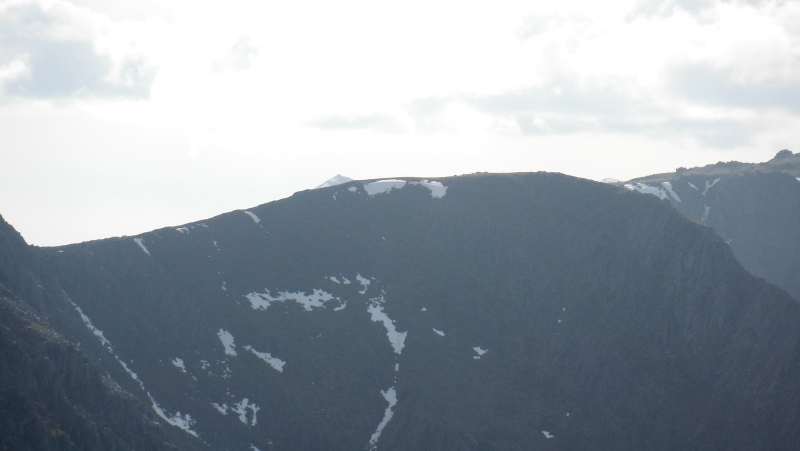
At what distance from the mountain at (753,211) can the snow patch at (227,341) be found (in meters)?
105

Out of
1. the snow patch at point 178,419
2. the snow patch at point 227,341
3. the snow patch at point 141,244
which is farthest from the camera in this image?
the snow patch at point 141,244

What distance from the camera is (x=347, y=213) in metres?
131

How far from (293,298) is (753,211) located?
121499 millimetres

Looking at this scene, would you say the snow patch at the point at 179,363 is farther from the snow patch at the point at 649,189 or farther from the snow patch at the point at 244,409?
the snow patch at the point at 649,189

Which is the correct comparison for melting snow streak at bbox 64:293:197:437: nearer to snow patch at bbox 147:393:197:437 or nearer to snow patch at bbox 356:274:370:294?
snow patch at bbox 147:393:197:437

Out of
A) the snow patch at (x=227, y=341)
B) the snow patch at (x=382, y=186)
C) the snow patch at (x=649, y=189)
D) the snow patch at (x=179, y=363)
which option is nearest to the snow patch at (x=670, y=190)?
the snow patch at (x=649, y=189)

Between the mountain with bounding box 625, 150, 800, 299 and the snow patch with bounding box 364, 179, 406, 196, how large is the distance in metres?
60.2

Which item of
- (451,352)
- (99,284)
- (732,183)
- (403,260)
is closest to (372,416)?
(451,352)

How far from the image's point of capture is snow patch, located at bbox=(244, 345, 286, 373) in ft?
322

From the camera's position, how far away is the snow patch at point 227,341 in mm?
98812

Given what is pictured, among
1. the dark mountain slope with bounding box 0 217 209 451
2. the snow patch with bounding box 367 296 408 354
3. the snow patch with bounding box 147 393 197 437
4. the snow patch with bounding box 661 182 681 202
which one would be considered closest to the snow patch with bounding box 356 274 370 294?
the snow patch with bounding box 367 296 408 354

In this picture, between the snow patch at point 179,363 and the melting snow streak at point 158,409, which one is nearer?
the melting snow streak at point 158,409

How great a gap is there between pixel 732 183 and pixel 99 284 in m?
152

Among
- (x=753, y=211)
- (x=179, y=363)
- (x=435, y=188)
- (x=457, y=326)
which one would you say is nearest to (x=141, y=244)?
(x=179, y=363)
